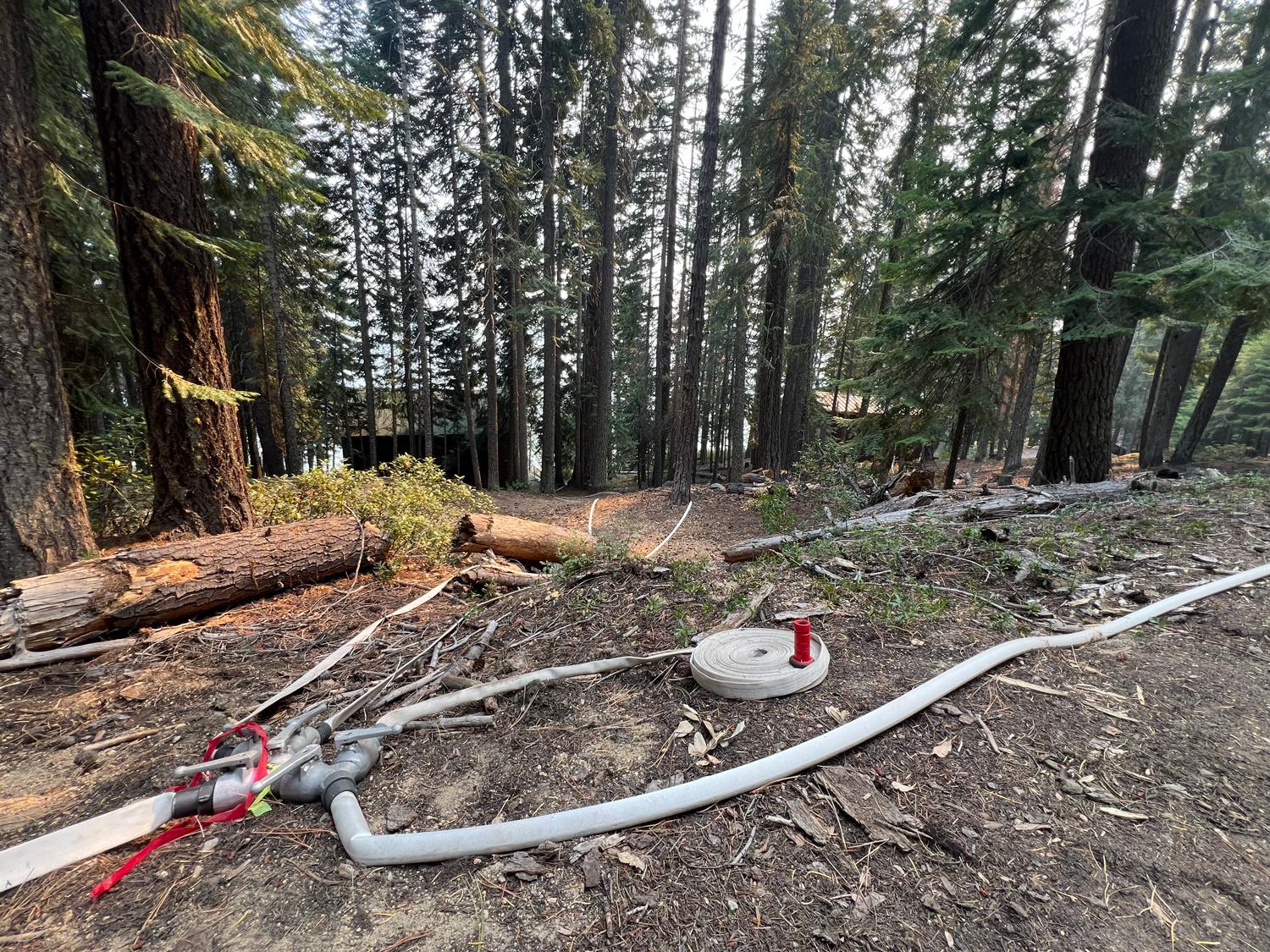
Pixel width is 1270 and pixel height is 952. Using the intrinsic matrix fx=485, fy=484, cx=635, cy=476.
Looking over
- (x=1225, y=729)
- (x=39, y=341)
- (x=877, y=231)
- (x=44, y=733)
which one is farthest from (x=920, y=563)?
(x=877, y=231)

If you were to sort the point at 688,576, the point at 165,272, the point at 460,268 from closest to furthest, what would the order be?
the point at 688,576 → the point at 165,272 → the point at 460,268

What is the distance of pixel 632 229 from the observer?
1738 centimetres

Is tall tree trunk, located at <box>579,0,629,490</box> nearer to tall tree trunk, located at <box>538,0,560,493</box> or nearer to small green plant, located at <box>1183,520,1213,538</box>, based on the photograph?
tall tree trunk, located at <box>538,0,560,493</box>

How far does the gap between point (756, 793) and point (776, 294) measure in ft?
36.9

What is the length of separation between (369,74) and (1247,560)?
57.5ft

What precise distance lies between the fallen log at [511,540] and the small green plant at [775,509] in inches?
110

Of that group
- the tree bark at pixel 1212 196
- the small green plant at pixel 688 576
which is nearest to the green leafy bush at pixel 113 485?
the small green plant at pixel 688 576

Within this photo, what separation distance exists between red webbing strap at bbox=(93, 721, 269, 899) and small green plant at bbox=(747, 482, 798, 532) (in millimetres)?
5653

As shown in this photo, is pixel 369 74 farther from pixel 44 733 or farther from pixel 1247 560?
pixel 1247 560

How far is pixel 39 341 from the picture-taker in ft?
10.9

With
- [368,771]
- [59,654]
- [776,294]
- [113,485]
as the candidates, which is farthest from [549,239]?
[368,771]

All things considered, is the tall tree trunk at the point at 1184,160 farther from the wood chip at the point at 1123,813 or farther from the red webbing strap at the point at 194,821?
the red webbing strap at the point at 194,821

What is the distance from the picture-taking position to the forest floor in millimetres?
1296

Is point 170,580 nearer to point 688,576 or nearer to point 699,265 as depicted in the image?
point 688,576
